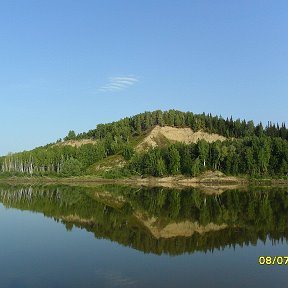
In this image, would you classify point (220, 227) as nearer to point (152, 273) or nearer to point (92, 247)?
point (92, 247)

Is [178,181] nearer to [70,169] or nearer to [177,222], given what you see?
[70,169]

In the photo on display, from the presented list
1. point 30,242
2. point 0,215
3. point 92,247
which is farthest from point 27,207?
point 92,247

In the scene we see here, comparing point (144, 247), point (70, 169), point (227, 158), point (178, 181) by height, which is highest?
Result: point (227, 158)

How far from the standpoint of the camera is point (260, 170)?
151625mm

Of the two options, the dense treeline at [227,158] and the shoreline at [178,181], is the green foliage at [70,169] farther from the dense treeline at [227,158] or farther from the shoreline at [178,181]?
the dense treeline at [227,158]

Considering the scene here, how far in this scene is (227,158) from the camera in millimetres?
152875

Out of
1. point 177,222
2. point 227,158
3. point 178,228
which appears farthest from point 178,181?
point 178,228

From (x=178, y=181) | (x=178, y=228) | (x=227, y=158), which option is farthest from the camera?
(x=178, y=181)

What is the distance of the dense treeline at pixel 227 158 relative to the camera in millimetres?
149125

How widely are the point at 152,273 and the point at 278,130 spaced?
566ft
